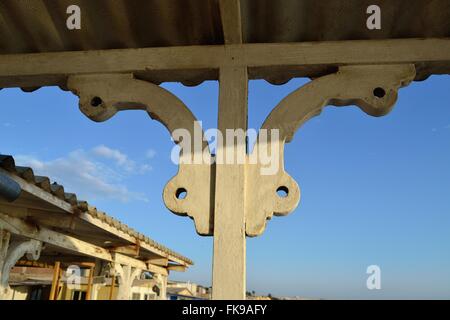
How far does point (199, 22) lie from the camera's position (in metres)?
2.03

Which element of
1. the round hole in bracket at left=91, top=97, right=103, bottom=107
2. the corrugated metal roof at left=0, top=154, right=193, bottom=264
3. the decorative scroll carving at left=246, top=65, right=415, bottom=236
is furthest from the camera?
the corrugated metal roof at left=0, top=154, right=193, bottom=264

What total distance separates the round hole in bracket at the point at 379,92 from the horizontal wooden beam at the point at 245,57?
141mm

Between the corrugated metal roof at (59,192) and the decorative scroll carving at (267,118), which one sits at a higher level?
the corrugated metal roof at (59,192)

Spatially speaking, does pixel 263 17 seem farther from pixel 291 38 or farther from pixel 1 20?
pixel 1 20

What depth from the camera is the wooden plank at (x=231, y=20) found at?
1.85 metres

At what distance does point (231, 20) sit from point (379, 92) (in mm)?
787

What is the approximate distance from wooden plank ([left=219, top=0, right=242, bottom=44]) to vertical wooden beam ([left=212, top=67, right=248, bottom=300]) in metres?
0.25

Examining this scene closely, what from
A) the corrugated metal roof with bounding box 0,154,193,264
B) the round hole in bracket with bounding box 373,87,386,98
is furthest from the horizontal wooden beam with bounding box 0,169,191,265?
the round hole in bracket with bounding box 373,87,386,98

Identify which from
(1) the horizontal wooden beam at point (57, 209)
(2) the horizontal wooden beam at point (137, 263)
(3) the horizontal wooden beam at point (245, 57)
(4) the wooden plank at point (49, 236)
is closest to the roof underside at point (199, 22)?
(3) the horizontal wooden beam at point (245, 57)

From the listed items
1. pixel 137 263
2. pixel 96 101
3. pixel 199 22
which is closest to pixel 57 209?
pixel 96 101

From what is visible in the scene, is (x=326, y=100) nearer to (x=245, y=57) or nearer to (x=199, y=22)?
(x=245, y=57)

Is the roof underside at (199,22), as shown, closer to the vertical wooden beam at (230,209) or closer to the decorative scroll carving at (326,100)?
the decorative scroll carving at (326,100)

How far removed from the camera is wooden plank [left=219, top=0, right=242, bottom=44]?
72.7 inches

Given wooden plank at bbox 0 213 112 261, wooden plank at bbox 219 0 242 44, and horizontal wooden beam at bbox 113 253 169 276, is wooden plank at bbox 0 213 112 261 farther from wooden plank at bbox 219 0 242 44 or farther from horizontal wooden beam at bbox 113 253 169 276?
wooden plank at bbox 219 0 242 44
